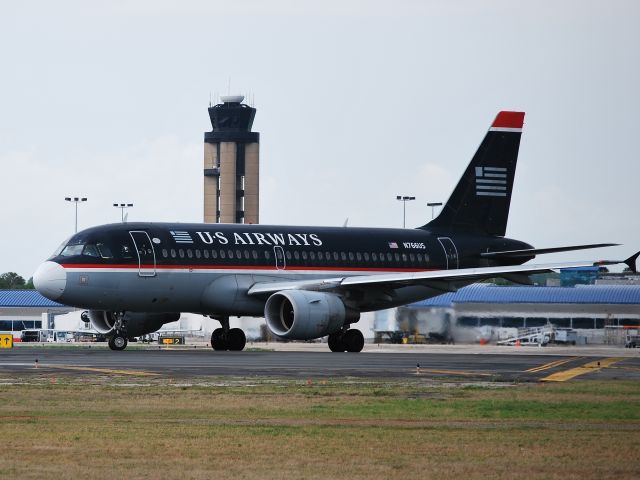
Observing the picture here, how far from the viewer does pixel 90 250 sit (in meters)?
45.7

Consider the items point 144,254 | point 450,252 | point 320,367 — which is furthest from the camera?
point 450,252

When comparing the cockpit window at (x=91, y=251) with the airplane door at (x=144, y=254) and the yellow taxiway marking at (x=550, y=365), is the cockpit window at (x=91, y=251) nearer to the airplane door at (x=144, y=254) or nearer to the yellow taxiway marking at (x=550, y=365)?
the airplane door at (x=144, y=254)

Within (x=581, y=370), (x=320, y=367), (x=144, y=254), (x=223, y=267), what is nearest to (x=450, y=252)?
(x=223, y=267)

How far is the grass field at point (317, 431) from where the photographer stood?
15938 millimetres

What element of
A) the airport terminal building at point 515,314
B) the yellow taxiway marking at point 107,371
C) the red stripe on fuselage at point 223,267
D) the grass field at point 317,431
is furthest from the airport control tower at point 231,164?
the grass field at point 317,431

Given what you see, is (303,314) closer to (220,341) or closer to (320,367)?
(220,341)

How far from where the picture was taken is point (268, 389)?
26703mm

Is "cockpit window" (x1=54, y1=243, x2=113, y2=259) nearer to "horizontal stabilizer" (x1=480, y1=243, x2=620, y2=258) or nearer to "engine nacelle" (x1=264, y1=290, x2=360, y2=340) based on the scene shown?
"engine nacelle" (x1=264, y1=290, x2=360, y2=340)

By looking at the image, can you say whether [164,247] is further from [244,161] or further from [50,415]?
[244,161]

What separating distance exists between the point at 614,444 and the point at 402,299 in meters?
34.4

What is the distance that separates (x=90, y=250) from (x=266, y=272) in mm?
7150

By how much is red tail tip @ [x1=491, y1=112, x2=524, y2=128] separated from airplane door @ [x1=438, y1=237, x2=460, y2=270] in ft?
19.7

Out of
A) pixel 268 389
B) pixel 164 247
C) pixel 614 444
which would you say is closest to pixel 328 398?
pixel 268 389

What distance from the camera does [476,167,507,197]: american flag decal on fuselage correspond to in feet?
188
